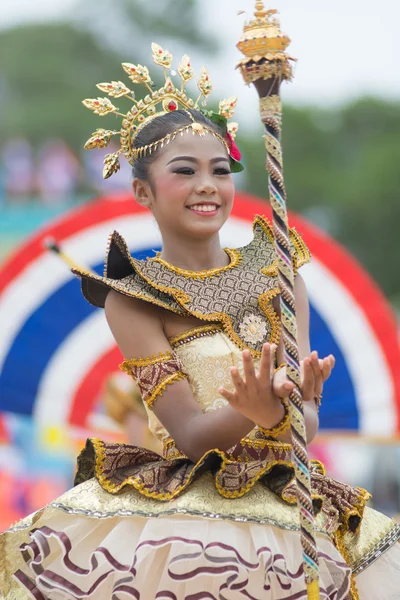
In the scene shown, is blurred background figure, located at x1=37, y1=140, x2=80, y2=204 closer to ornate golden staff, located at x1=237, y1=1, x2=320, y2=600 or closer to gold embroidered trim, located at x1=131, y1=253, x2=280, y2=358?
gold embroidered trim, located at x1=131, y1=253, x2=280, y2=358

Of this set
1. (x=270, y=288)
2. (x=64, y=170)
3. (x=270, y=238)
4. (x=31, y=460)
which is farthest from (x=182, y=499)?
(x=64, y=170)

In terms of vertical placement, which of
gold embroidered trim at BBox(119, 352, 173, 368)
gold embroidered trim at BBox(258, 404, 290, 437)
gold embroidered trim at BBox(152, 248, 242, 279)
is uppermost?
gold embroidered trim at BBox(152, 248, 242, 279)

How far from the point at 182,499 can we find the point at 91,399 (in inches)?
194

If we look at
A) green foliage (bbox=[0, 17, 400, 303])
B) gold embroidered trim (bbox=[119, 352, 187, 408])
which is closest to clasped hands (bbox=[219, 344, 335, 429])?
gold embroidered trim (bbox=[119, 352, 187, 408])

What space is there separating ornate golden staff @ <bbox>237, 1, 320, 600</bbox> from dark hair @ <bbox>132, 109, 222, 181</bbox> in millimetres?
780

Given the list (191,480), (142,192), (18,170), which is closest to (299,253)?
(142,192)

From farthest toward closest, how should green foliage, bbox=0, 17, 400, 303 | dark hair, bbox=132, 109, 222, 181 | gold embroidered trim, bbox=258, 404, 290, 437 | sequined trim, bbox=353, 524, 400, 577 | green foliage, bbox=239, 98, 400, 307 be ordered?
green foliage, bbox=0, 17, 400, 303
green foliage, bbox=239, 98, 400, 307
dark hair, bbox=132, 109, 222, 181
sequined trim, bbox=353, 524, 400, 577
gold embroidered trim, bbox=258, 404, 290, 437

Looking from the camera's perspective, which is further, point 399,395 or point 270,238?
point 399,395

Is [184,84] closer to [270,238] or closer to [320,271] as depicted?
[270,238]

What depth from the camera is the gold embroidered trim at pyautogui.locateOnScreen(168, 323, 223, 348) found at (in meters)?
3.67

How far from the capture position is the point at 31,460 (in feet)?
30.7

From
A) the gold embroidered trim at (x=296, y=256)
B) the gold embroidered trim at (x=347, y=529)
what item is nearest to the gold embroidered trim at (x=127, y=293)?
the gold embroidered trim at (x=296, y=256)

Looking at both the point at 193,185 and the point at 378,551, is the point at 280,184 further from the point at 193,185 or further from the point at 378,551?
the point at 378,551

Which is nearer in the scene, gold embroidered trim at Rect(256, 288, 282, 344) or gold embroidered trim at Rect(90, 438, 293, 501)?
gold embroidered trim at Rect(90, 438, 293, 501)
